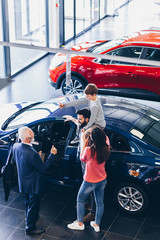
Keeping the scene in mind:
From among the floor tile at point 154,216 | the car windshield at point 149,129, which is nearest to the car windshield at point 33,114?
the car windshield at point 149,129

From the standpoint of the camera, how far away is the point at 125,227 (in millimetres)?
5934

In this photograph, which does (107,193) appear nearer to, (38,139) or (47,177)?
(47,177)

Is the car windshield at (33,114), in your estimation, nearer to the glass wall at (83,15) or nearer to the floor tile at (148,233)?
the floor tile at (148,233)

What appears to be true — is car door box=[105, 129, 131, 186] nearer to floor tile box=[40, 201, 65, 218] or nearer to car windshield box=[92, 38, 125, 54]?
floor tile box=[40, 201, 65, 218]

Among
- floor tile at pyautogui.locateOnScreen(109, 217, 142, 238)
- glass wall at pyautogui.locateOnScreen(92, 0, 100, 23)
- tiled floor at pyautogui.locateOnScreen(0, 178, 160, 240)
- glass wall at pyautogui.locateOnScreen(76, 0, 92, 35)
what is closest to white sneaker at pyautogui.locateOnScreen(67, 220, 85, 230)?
tiled floor at pyautogui.locateOnScreen(0, 178, 160, 240)

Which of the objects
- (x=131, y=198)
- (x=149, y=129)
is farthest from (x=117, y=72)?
(x=131, y=198)

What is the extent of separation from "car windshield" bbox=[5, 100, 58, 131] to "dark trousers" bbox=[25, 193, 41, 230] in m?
1.39

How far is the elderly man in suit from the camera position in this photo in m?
5.39

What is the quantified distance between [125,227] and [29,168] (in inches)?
64.5

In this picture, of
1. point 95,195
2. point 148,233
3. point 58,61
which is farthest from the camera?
point 58,61

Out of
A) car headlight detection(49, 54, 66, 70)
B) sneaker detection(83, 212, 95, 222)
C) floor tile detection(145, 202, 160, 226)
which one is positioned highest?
car headlight detection(49, 54, 66, 70)

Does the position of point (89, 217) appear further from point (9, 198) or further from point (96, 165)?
point (9, 198)

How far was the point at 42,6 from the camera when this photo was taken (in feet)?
45.8

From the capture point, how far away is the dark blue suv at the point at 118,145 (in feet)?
19.4
